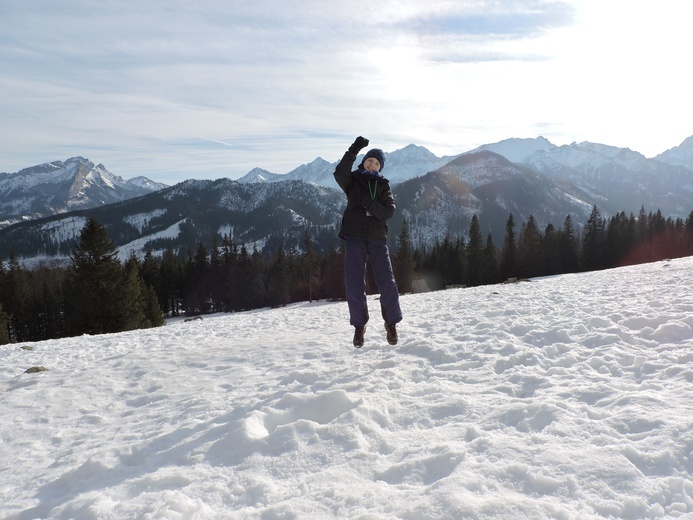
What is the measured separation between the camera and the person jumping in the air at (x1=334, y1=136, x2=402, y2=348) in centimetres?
666

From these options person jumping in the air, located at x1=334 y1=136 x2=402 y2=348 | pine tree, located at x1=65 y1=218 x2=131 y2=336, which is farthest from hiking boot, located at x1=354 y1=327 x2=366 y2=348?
pine tree, located at x1=65 y1=218 x2=131 y2=336

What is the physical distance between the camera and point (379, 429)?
406cm

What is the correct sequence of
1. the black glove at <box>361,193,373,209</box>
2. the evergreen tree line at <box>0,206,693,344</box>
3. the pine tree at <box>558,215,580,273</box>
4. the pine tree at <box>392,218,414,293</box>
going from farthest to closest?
the pine tree at <box>558,215,580,273</box> < the evergreen tree line at <box>0,206,693,344</box> < the pine tree at <box>392,218,414,293</box> < the black glove at <box>361,193,373,209</box>

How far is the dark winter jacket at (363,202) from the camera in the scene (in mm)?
6633

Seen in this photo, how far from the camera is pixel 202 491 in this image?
10.5 ft

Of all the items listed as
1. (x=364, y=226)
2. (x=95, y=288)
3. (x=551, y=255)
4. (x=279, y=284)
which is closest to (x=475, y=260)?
(x=551, y=255)

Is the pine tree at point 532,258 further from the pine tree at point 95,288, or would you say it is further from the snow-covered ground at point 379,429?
the snow-covered ground at point 379,429

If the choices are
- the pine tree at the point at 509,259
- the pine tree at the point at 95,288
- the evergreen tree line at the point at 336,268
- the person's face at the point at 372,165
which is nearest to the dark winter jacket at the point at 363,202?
the person's face at the point at 372,165

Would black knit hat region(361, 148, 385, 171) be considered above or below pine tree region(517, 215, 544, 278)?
above

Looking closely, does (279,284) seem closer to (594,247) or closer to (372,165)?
(594,247)

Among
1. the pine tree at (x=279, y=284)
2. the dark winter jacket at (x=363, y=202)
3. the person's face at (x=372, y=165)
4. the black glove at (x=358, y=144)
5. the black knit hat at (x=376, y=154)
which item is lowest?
the pine tree at (x=279, y=284)

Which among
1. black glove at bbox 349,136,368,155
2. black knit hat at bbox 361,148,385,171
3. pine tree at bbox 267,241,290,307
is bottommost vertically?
pine tree at bbox 267,241,290,307

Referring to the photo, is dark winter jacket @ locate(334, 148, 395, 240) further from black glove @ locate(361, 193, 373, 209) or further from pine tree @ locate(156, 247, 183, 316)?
pine tree @ locate(156, 247, 183, 316)

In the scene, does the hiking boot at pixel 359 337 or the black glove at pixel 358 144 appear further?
the hiking boot at pixel 359 337
